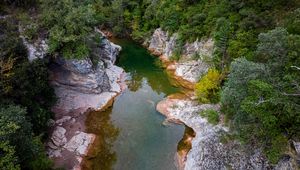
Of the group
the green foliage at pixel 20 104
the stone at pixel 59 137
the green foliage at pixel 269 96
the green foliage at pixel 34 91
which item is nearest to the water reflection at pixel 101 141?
the stone at pixel 59 137

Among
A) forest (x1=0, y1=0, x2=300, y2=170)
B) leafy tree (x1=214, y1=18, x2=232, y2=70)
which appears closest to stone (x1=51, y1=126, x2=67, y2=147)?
forest (x1=0, y1=0, x2=300, y2=170)

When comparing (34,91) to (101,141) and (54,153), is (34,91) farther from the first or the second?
(101,141)

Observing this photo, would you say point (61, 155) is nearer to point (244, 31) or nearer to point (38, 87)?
point (38, 87)

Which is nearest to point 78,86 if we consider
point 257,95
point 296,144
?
point 257,95

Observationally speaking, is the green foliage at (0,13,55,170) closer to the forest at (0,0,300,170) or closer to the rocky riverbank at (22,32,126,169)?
the forest at (0,0,300,170)

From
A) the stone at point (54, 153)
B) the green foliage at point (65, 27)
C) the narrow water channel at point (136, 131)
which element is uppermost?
the green foliage at point (65, 27)

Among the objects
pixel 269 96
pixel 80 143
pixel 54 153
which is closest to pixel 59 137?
pixel 54 153

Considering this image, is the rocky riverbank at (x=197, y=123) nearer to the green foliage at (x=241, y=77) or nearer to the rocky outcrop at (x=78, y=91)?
the green foliage at (x=241, y=77)
